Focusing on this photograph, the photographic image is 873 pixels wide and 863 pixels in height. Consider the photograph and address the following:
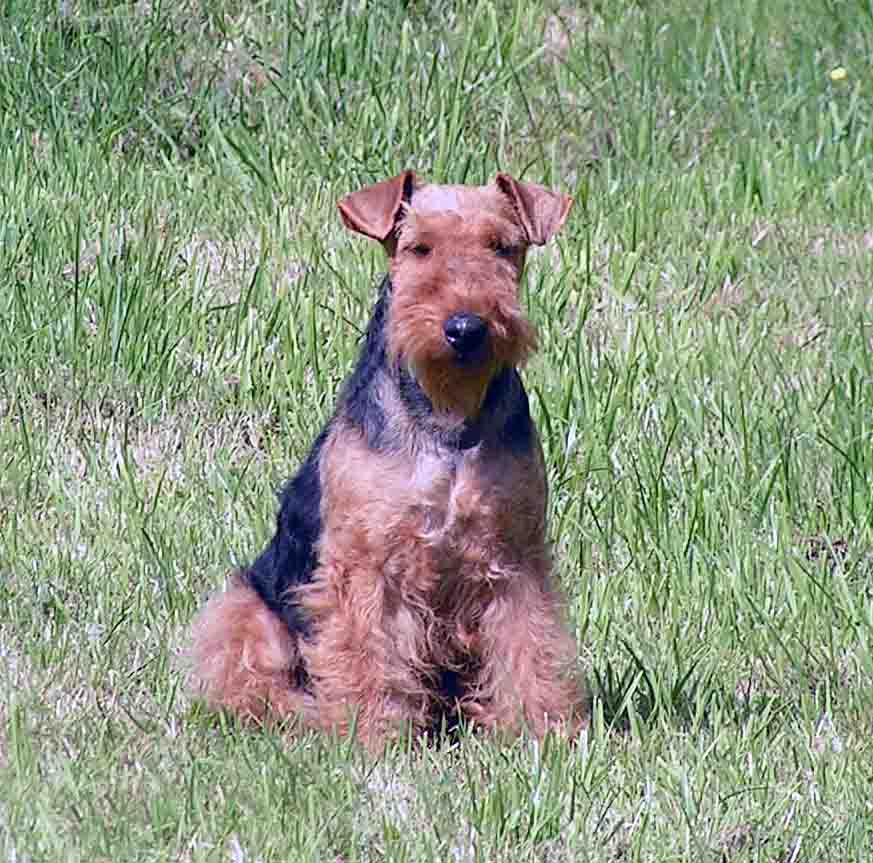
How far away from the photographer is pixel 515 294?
186 inches

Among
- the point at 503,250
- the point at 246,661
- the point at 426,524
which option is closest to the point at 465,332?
the point at 503,250

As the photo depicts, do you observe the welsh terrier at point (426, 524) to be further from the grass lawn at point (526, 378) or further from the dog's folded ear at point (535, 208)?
the grass lawn at point (526, 378)

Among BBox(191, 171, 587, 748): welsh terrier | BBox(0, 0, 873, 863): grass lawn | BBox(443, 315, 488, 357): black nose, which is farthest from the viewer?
BBox(191, 171, 587, 748): welsh terrier

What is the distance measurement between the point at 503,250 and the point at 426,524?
0.69 m

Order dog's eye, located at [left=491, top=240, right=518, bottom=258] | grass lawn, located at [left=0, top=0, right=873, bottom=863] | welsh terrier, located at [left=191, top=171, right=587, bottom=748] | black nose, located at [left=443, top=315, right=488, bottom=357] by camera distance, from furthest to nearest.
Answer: dog's eye, located at [left=491, top=240, right=518, bottom=258] → welsh terrier, located at [left=191, top=171, right=587, bottom=748] → black nose, located at [left=443, top=315, right=488, bottom=357] → grass lawn, located at [left=0, top=0, right=873, bottom=863]

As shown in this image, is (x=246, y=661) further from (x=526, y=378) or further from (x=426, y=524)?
(x=526, y=378)

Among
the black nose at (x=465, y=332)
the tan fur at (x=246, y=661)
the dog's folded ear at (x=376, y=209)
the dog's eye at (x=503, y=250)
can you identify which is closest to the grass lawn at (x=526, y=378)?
the tan fur at (x=246, y=661)

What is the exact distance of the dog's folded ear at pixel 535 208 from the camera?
494 cm

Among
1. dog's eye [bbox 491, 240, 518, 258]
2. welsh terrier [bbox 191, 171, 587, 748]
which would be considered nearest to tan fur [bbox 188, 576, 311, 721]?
welsh terrier [bbox 191, 171, 587, 748]

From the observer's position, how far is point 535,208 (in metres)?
4.97

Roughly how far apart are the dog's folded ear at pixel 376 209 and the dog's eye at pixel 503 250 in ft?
0.85

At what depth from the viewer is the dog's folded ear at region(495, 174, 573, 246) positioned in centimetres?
494

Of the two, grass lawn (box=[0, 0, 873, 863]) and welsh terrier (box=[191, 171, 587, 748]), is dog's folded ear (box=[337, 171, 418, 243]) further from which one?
grass lawn (box=[0, 0, 873, 863])

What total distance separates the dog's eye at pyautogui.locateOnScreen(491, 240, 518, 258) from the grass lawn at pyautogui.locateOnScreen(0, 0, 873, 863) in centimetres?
113
